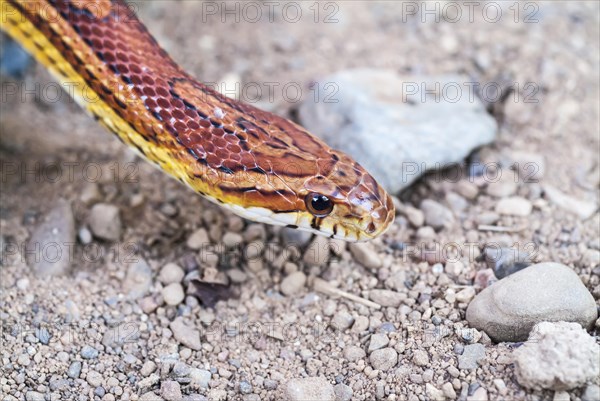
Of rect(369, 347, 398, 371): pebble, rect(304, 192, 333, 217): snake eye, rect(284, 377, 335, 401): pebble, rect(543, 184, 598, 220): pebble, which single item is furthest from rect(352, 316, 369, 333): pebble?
rect(543, 184, 598, 220): pebble

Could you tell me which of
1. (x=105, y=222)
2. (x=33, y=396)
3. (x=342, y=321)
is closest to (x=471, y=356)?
(x=342, y=321)

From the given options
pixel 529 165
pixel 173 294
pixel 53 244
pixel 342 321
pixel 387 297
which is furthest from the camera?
pixel 529 165

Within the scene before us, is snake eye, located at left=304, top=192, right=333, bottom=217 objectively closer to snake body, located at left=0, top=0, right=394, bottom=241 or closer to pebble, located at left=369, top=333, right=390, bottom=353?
Result: snake body, located at left=0, top=0, right=394, bottom=241

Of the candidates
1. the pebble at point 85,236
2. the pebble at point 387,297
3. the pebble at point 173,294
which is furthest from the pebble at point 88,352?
the pebble at point 387,297

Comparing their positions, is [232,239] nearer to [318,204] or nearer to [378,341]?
[318,204]

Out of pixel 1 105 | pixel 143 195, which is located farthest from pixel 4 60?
pixel 143 195

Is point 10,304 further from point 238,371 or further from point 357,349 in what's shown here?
point 357,349
